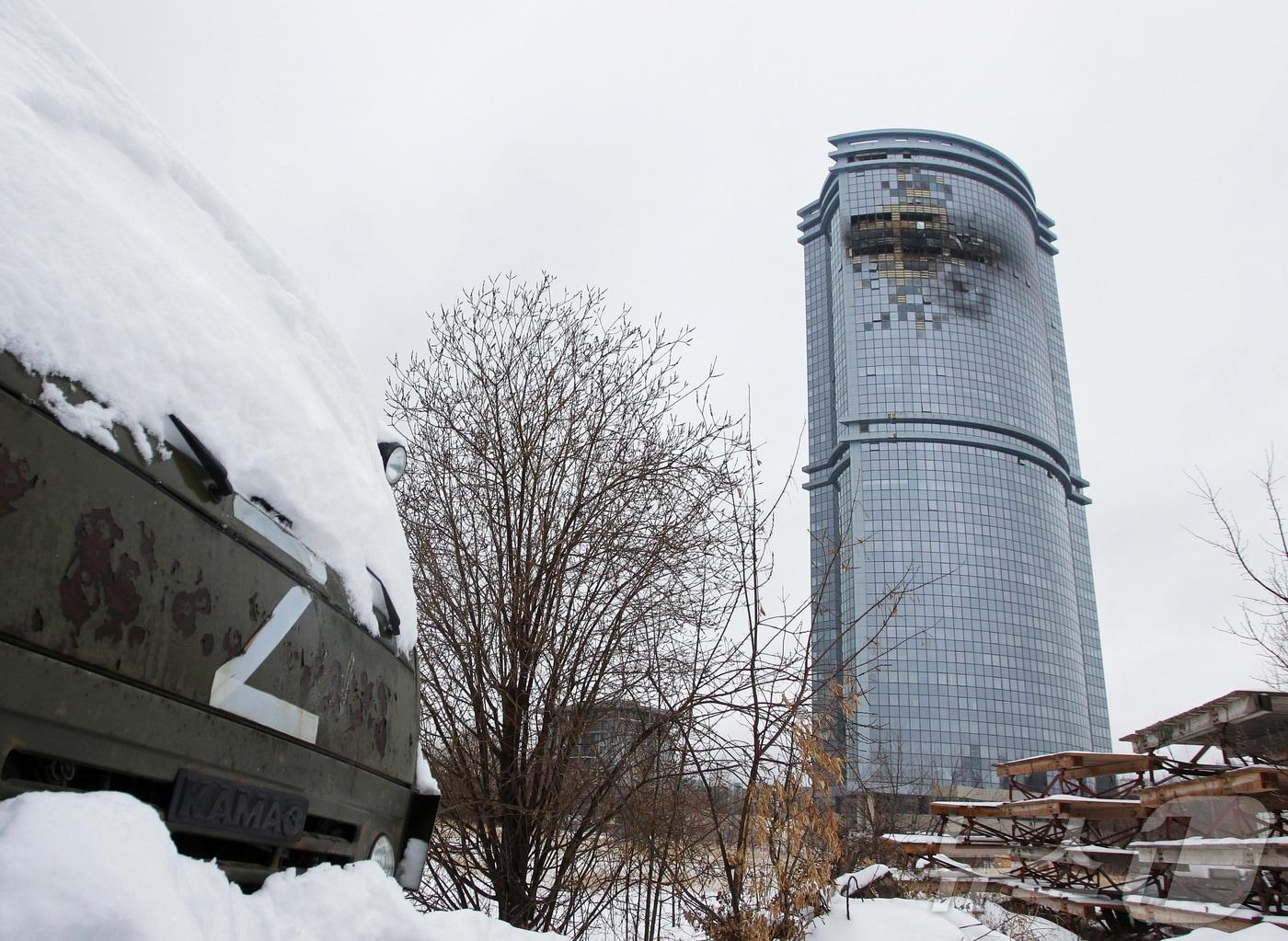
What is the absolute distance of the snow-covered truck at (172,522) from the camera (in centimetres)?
124

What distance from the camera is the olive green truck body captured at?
1.19 metres

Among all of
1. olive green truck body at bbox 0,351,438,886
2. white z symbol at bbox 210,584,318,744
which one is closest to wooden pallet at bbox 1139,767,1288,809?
olive green truck body at bbox 0,351,438,886

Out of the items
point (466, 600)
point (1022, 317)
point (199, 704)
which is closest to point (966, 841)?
point (466, 600)

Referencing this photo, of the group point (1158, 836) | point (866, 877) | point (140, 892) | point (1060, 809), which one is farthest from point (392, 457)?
point (1060, 809)

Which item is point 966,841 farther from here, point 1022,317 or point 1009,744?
point 1022,317

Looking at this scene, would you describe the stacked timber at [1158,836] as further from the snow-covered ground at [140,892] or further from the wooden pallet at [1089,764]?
the snow-covered ground at [140,892]

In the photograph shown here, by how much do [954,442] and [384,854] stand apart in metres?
119

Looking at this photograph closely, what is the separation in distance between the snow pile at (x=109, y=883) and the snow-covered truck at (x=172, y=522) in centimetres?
10

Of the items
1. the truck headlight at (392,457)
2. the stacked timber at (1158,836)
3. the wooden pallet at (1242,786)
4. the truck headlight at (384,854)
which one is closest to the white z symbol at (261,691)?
the truck headlight at (384,854)

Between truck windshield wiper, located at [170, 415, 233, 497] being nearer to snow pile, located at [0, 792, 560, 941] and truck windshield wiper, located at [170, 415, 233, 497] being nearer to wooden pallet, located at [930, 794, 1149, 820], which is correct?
snow pile, located at [0, 792, 560, 941]

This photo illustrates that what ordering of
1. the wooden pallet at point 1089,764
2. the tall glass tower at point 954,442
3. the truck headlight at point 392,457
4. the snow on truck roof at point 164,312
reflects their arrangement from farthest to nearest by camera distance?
the tall glass tower at point 954,442, the wooden pallet at point 1089,764, the truck headlight at point 392,457, the snow on truck roof at point 164,312

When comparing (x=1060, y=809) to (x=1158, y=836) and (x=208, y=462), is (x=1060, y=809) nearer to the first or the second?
(x=1158, y=836)

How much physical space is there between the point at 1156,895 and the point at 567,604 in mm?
9969

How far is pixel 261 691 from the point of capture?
1.70m
